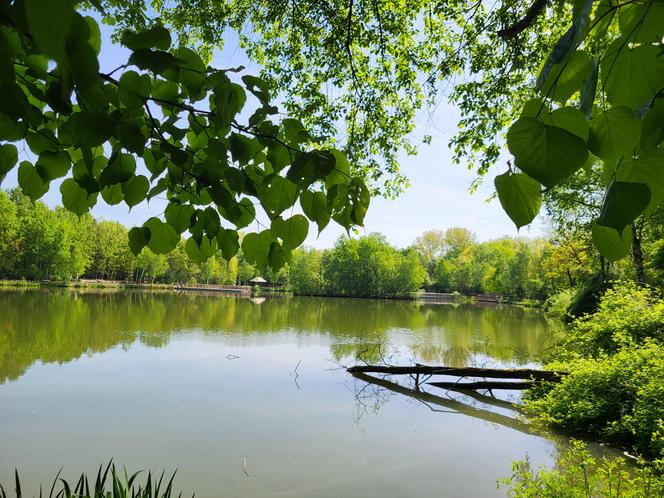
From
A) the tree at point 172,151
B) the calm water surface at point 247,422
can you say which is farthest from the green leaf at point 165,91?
the calm water surface at point 247,422

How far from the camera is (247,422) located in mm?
7129

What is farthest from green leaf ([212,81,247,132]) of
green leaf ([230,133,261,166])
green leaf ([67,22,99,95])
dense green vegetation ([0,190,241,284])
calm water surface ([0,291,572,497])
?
dense green vegetation ([0,190,241,284])

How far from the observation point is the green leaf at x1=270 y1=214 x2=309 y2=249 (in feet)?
2.58

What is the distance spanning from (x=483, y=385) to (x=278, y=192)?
9.28 metres

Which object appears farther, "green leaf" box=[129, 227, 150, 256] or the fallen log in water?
the fallen log in water

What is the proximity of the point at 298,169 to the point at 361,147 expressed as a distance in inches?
199

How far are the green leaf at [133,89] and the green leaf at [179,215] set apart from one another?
0.33 metres

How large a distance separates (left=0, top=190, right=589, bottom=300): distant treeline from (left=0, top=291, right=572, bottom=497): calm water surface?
27.4m

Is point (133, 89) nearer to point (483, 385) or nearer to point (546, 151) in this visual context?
point (546, 151)

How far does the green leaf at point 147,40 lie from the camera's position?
611mm

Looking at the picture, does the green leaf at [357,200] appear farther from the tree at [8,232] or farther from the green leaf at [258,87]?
the tree at [8,232]

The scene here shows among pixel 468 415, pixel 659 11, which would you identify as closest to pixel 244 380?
pixel 468 415

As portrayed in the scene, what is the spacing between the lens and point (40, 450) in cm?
585

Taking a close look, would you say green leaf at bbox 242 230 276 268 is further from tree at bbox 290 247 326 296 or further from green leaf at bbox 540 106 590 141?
tree at bbox 290 247 326 296
